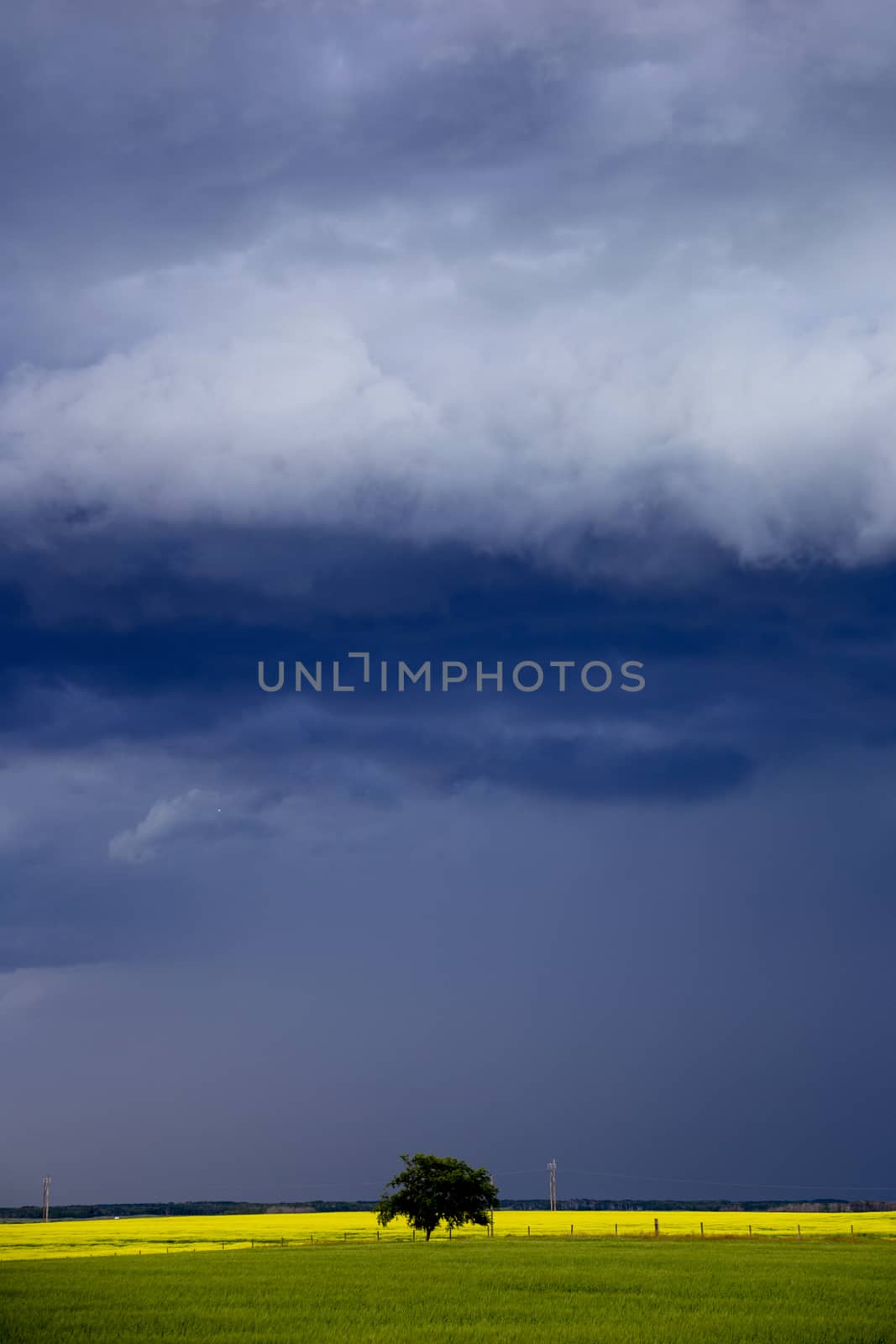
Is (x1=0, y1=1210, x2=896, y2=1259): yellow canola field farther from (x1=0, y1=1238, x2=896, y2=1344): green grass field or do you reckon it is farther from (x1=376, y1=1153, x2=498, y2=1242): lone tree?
(x1=0, y1=1238, x2=896, y2=1344): green grass field

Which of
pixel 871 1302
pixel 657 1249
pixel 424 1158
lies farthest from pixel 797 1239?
pixel 871 1302

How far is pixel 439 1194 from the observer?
90.2m

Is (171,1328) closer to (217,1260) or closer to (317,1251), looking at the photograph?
(217,1260)

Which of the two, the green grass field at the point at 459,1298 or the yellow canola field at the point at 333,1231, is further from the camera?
the yellow canola field at the point at 333,1231

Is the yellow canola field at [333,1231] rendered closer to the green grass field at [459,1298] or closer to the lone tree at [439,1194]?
the lone tree at [439,1194]

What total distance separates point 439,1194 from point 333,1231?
2948cm

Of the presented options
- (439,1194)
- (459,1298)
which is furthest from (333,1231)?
(459,1298)

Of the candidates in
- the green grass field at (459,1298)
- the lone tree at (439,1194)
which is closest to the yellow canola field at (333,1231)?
the lone tree at (439,1194)

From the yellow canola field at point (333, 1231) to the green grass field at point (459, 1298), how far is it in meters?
27.6

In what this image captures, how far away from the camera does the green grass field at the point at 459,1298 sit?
1443 inches

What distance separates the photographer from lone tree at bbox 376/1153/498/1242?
89.9 m

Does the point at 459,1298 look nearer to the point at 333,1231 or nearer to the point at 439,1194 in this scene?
the point at 439,1194

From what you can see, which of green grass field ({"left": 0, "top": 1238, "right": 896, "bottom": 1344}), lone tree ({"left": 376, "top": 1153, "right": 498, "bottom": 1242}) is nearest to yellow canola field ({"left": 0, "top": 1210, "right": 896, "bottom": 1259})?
lone tree ({"left": 376, "top": 1153, "right": 498, "bottom": 1242})

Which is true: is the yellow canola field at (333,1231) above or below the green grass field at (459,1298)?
below
